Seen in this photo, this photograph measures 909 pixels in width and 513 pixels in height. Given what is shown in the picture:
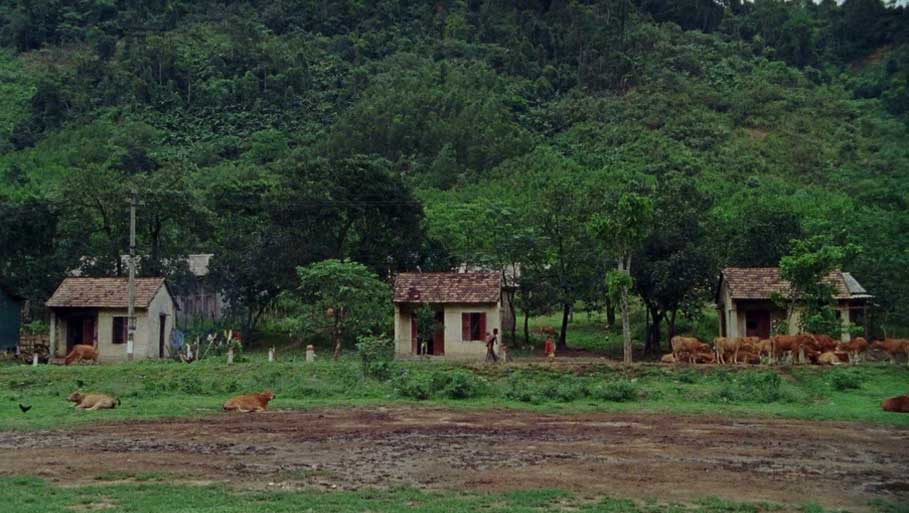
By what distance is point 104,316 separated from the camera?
45500 mm

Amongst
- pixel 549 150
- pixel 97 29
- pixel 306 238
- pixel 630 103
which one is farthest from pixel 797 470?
pixel 97 29

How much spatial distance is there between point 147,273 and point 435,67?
8318 centimetres

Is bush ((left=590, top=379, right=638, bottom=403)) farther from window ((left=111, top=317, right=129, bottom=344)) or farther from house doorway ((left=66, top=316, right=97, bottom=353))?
house doorway ((left=66, top=316, right=97, bottom=353))

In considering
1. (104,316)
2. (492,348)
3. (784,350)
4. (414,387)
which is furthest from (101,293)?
(784,350)

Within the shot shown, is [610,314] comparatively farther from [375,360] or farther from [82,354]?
[82,354]

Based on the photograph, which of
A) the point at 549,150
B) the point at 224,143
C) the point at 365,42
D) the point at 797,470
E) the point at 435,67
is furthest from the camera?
the point at 365,42

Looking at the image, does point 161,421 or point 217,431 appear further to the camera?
point 161,421

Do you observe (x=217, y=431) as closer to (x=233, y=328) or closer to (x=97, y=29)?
(x=233, y=328)

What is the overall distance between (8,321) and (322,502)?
1532 inches

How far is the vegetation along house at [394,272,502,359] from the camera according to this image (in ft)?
144

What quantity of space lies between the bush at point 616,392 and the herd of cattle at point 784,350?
8792mm

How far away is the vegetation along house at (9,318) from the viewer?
47.7 m

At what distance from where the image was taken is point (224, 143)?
113250 mm

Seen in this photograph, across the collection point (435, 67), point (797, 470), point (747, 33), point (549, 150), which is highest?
point (747, 33)
